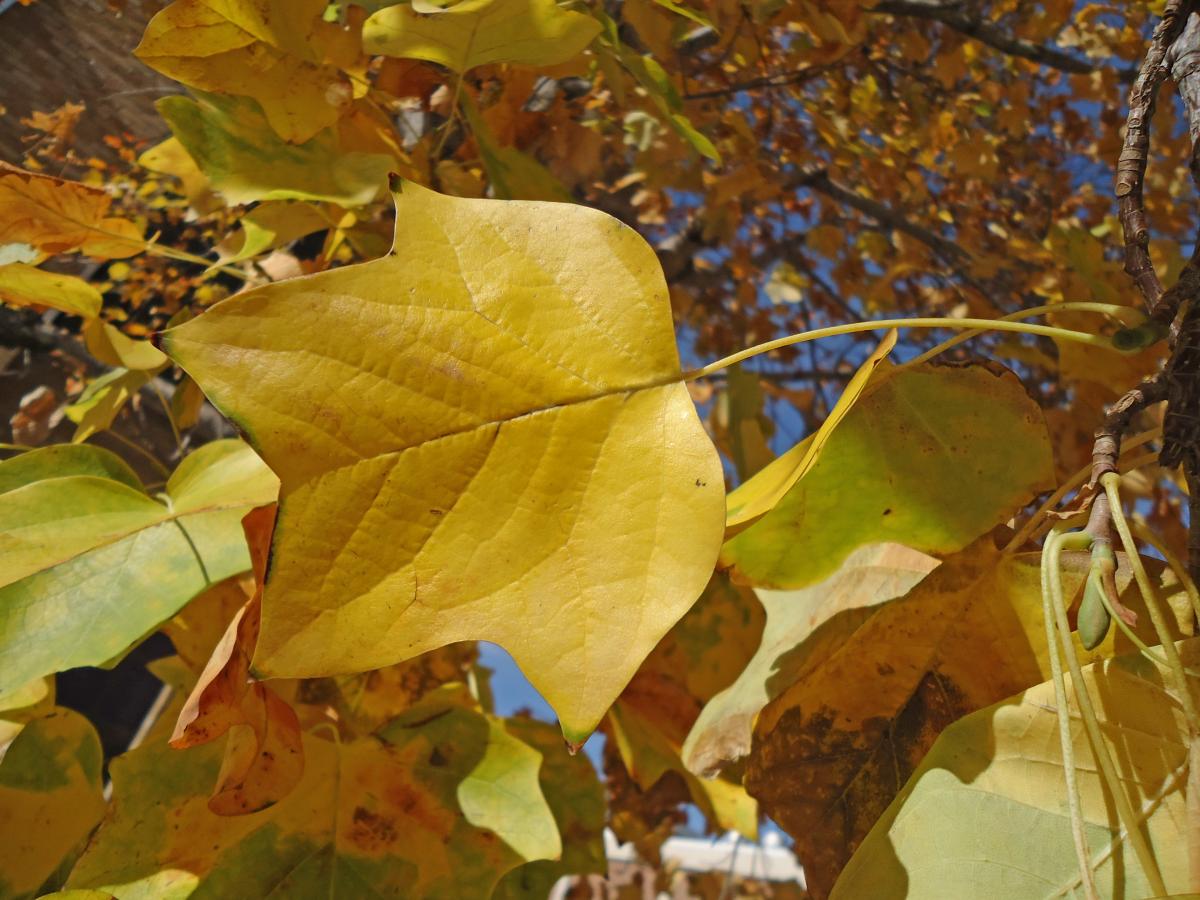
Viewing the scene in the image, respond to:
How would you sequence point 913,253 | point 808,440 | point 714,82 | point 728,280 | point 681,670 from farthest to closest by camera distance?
point 728,280 < point 913,253 < point 714,82 < point 681,670 < point 808,440

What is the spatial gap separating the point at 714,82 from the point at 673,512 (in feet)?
5.20

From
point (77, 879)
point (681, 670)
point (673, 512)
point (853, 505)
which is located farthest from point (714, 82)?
point (77, 879)

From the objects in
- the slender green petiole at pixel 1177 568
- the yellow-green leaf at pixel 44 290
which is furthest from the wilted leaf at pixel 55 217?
the slender green petiole at pixel 1177 568

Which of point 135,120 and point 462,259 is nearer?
point 462,259

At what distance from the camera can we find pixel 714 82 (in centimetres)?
176

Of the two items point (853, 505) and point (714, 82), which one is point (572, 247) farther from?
point (714, 82)

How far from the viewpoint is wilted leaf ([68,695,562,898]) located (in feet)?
1.89

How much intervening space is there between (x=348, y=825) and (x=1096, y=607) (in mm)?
519

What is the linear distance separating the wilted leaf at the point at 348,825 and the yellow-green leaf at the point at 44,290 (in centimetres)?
39

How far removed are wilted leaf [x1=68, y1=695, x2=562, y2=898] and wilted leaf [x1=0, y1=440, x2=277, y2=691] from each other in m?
0.12

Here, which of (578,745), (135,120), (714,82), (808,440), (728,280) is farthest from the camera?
(728,280)

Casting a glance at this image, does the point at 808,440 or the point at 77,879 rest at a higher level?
the point at 808,440

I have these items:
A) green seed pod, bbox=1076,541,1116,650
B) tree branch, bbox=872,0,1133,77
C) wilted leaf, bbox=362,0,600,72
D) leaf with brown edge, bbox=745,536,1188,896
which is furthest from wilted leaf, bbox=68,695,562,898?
tree branch, bbox=872,0,1133,77

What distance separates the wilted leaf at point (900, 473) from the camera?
1.72ft
